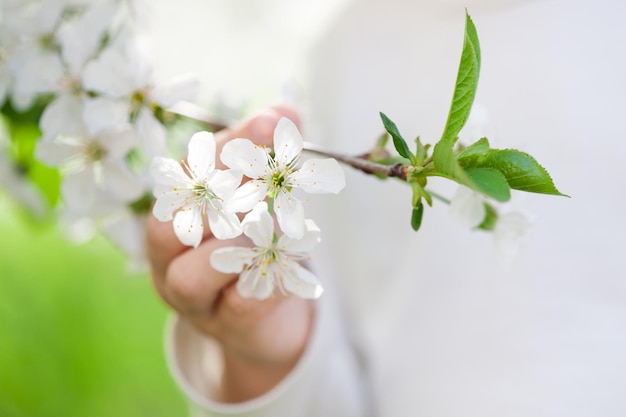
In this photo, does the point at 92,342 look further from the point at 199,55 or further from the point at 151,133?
the point at 151,133

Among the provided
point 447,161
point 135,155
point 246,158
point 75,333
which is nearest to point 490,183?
point 447,161

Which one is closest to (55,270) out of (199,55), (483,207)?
(199,55)

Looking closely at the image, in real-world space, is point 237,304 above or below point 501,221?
below

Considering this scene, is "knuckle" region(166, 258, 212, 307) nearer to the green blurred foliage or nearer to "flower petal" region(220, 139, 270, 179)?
"flower petal" region(220, 139, 270, 179)

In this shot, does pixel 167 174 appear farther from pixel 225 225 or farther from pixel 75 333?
pixel 75 333

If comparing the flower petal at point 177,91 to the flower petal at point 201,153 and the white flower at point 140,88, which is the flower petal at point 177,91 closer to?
the white flower at point 140,88

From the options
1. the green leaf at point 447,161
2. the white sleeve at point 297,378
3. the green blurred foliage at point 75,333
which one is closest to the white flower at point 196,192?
the green leaf at point 447,161

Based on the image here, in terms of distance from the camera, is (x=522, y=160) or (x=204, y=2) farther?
(x=204, y=2)
